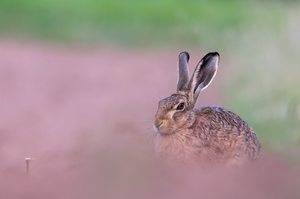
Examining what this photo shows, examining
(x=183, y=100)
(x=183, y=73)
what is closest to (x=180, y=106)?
(x=183, y=100)

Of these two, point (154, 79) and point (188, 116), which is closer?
point (188, 116)

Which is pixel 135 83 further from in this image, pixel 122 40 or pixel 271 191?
pixel 271 191

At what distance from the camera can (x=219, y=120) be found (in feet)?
25.6

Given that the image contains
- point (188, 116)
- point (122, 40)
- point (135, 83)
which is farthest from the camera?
point (122, 40)

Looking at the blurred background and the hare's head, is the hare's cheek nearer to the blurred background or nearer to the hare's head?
the hare's head

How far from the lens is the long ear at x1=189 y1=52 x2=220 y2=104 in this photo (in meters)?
8.04

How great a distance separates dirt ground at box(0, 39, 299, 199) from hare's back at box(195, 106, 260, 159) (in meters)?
0.29

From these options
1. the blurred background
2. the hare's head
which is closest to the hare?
the hare's head

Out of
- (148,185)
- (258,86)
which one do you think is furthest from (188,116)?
(258,86)

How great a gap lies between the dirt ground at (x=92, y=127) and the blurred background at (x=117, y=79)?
16 millimetres

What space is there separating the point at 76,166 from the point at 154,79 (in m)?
8.43

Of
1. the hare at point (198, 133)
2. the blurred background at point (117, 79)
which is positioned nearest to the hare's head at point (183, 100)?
the hare at point (198, 133)

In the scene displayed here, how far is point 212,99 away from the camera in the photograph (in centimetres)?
1250

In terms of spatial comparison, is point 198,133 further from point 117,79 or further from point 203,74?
point 117,79
